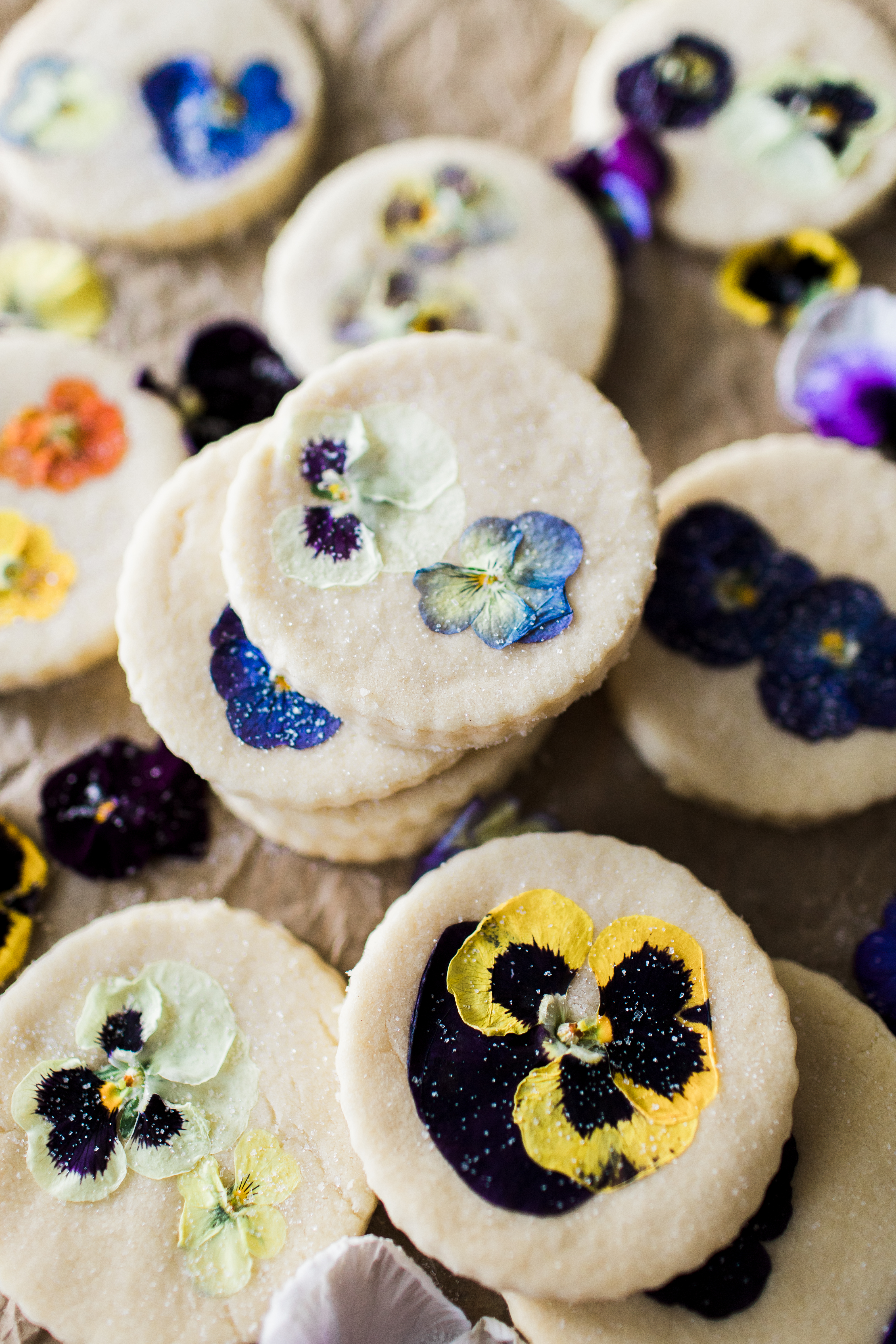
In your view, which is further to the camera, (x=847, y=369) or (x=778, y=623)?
(x=847, y=369)

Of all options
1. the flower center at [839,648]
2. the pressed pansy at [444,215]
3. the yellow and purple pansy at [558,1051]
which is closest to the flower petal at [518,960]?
the yellow and purple pansy at [558,1051]

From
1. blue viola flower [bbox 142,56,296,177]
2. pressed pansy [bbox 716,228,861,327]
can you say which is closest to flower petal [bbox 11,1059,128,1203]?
blue viola flower [bbox 142,56,296,177]

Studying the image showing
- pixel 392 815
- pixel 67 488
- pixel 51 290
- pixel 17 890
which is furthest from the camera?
pixel 51 290

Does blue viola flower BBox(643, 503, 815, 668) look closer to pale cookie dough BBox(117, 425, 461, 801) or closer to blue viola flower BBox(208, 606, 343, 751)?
pale cookie dough BBox(117, 425, 461, 801)

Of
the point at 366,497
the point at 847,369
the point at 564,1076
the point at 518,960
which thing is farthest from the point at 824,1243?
the point at 847,369

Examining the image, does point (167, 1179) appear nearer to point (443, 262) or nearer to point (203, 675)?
point (203, 675)

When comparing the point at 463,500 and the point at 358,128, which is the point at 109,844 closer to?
the point at 463,500

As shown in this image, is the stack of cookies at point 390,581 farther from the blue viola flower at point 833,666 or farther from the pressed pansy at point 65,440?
the blue viola flower at point 833,666

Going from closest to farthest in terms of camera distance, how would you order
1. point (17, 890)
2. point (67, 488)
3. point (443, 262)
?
1. point (17, 890)
2. point (67, 488)
3. point (443, 262)
